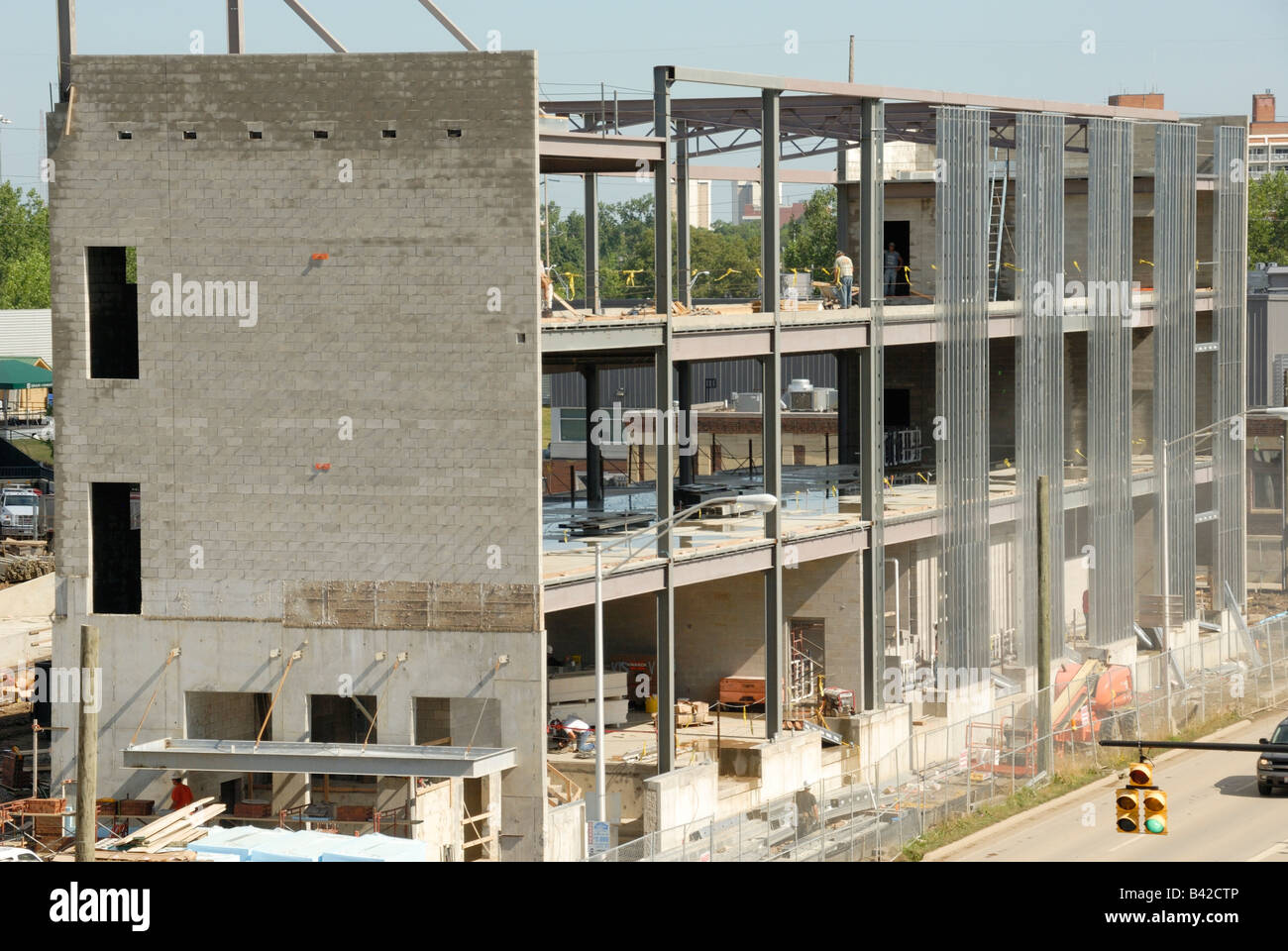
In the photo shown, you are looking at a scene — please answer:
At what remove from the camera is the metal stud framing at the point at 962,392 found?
1746 inches

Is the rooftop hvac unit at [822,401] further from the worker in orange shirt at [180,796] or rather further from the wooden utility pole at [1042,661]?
the worker in orange shirt at [180,796]

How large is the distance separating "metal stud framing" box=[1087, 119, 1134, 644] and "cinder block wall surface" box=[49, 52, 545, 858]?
24.4 metres

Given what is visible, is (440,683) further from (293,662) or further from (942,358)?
(942,358)

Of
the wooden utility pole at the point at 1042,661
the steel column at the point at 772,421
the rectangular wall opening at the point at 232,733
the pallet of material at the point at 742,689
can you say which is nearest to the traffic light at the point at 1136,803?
the steel column at the point at 772,421

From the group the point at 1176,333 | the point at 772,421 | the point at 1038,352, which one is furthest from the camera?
the point at 1176,333

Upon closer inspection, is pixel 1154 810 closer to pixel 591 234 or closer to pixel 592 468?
pixel 592 468

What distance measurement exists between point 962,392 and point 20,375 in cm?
5882

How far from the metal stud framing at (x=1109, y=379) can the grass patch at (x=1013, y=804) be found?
6090 millimetres

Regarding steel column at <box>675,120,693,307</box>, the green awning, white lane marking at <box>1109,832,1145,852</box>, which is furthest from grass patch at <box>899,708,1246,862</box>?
the green awning

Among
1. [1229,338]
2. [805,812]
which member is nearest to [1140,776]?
[805,812]

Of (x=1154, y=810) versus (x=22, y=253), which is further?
(x=22, y=253)

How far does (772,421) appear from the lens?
128ft

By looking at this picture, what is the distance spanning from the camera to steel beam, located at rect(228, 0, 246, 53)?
33.1 m
